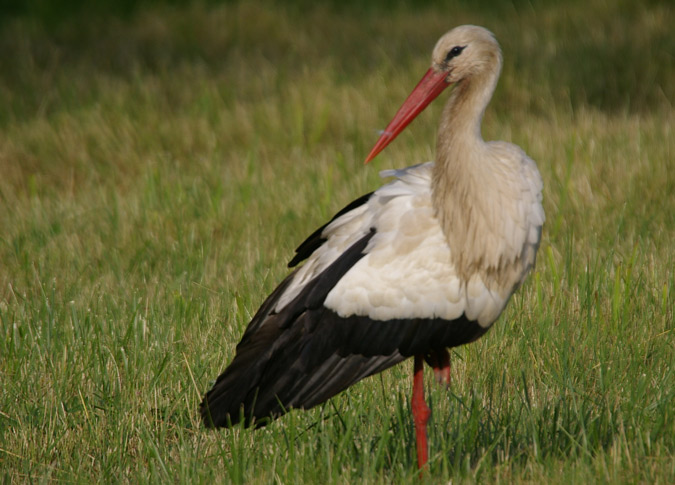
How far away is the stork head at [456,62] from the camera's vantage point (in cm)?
361

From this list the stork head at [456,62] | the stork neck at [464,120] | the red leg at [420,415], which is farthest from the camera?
the stork head at [456,62]

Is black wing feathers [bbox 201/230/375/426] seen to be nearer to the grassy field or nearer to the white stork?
the white stork

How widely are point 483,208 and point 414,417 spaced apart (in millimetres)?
749

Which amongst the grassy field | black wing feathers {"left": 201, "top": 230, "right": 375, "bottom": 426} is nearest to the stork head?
black wing feathers {"left": 201, "top": 230, "right": 375, "bottom": 426}

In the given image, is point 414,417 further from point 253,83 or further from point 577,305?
point 253,83

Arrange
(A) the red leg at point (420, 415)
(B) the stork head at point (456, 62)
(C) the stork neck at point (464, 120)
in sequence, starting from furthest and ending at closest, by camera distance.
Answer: (B) the stork head at point (456, 62) < (C) the stork neck at point (464, 120) < (A) the red leg at point (420, 415)

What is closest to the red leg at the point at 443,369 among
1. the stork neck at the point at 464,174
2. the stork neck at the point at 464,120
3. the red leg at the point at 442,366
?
the red leg at the point at 442,366

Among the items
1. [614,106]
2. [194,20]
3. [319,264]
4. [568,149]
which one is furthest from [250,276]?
[194,20]

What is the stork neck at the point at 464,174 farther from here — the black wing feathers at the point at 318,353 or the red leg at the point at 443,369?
the red leg at the point at 443,369

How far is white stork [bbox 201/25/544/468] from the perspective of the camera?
3396 mm

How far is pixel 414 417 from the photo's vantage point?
346cm

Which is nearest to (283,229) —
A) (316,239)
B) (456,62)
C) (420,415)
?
(316,239)

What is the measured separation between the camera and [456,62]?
362 cm

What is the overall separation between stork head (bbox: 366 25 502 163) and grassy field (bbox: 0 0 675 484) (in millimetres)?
1007
